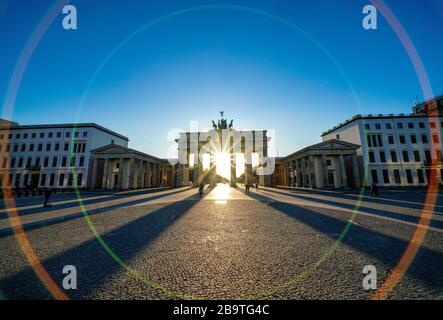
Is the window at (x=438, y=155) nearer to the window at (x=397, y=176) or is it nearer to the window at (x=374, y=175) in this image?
the window at (x=397, y=176)

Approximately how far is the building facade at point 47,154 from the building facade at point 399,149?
62.3 meters

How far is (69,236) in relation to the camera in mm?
5695

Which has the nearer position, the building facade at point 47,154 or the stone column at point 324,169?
the stone column at point 324,169

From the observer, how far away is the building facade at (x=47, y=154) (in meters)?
41.8

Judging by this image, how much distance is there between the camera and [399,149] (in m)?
38.8

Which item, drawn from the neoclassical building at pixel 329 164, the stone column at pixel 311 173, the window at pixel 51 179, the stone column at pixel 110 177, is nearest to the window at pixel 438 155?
the neoclassical building at pixel 329 164

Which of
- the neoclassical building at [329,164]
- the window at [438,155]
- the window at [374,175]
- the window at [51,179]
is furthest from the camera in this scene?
the window at [51,179]

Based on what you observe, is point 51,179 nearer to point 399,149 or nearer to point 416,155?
point 399,149

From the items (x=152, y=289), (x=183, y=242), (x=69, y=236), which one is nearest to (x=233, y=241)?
(x=183, y=242)

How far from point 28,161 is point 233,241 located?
59966 millimetres

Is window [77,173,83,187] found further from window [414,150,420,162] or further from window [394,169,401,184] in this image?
window [414,150,420,162]

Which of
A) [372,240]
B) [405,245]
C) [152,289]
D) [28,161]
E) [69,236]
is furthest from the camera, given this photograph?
[28,161]
